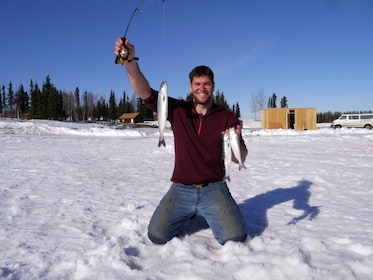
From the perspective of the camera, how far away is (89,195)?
5316 mm

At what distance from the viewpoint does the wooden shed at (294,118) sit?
3203cm

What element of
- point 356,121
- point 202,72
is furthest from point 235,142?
point 356,121

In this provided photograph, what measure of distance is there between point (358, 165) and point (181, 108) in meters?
7.45

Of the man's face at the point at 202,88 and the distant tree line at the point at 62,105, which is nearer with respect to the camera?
the man's face at the point at 202,88

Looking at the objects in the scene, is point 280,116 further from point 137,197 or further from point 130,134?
point 137,197

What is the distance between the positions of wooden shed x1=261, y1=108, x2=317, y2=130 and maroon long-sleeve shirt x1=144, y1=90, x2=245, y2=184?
101ft

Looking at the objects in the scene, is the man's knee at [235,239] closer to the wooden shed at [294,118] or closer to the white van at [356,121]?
the wooden shed at [294,118]

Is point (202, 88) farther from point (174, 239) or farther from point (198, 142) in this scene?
point (174, 239)

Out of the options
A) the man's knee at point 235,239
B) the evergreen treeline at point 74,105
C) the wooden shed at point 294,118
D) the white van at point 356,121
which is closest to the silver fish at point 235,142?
the man's knee at point 235,239

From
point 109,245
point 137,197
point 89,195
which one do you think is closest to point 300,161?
point 137,197

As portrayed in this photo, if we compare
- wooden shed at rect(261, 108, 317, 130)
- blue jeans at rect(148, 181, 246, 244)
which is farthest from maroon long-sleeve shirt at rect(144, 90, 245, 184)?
wooden shed at rect(261, 108, 317, 130)

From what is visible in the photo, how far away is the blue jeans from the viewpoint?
315 cm

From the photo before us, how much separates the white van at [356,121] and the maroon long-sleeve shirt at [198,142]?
34101 millimetres

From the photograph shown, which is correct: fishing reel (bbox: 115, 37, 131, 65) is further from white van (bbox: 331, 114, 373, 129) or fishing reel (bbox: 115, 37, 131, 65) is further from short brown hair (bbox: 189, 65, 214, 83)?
white van (bbox: 331, 114, 373, 129)
